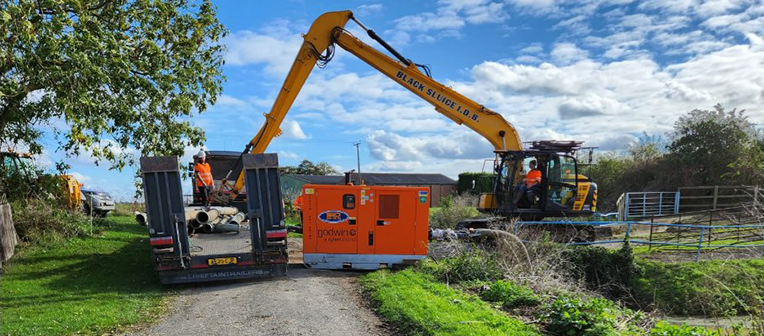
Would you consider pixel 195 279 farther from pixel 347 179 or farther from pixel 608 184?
pixel 608 184

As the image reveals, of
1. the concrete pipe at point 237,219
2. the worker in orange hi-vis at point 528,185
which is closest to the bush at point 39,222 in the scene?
the concrete pipe at point 237,219

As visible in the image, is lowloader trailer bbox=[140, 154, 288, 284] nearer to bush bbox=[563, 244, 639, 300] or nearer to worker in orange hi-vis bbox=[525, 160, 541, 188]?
worker in orange hi-vis bbox=[525, 160, 541, 188]

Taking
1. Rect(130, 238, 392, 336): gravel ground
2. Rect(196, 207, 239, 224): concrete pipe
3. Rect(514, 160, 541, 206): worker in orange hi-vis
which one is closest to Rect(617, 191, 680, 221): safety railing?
Rect(514, 160, 541, 206): worker in orange hi-vis

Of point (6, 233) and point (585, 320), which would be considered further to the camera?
point (6, 233)

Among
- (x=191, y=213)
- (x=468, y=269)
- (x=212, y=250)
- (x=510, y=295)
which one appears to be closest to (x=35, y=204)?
(x=191, y=213)

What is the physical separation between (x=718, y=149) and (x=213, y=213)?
92.6ft

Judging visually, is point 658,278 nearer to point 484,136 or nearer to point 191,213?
point 484,136

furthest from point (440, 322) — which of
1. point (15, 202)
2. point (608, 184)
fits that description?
point (608, 184)

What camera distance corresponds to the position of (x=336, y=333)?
6.84 m

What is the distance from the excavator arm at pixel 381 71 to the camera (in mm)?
15508

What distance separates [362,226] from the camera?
37.5ft

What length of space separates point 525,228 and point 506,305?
5.26 m

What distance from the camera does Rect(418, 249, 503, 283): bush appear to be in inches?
404

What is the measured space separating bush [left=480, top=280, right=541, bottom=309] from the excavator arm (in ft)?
24.2
